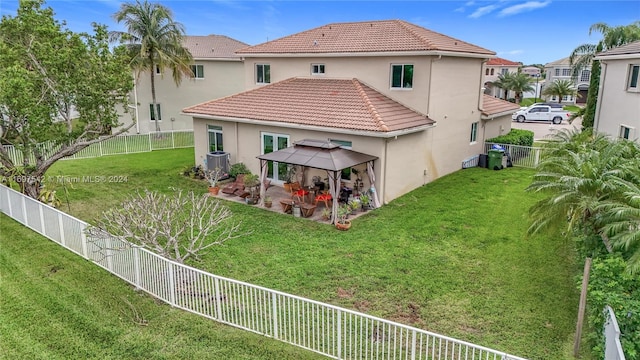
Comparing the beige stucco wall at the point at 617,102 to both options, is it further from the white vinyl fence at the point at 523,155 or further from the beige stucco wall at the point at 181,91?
the beige stucco wall at the point at 181,91

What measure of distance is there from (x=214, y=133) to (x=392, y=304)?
43.8ft

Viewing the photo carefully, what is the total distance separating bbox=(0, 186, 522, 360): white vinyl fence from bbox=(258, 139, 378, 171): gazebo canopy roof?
19.0ft

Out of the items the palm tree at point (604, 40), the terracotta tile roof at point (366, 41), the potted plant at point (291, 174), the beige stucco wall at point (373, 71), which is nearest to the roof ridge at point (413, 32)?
the terracotta tile roof at point (366, 41)

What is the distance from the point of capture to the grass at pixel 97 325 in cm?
758

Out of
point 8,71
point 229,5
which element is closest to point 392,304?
point 8,71

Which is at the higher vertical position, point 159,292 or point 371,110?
point 371,110

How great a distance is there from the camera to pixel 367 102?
16781 mm

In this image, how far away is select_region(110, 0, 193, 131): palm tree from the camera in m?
28.1

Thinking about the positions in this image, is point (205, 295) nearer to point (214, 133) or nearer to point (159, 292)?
point (159, 292)

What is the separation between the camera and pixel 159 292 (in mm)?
9203

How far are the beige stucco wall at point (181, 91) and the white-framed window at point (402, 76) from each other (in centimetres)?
1592

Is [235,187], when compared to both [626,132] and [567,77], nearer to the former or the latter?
[626,132]

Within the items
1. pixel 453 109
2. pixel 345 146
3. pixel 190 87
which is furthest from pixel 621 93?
pixel 190 87

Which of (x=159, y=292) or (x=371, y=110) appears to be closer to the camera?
(x=159, y=292)
